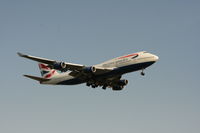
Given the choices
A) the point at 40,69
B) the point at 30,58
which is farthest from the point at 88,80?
the point at 40,69

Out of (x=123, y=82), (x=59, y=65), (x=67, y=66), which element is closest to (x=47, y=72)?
(x=123, y=82)

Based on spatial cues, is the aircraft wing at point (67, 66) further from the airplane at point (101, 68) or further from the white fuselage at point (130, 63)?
the white fuselage at point (130, 63)

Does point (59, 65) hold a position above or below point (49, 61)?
below

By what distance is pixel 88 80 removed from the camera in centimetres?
6419

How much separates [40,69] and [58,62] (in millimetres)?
24555

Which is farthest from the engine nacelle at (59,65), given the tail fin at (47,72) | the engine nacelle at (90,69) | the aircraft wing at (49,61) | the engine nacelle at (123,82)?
the engine nacelle at (123,82)

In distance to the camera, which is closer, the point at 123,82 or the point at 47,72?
the point at 123,82

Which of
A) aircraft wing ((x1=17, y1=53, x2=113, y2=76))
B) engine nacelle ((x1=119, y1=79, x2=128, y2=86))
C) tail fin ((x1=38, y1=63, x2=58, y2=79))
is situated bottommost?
engine nacelle ((x1=119, y1=79, x2=128, y2=86))

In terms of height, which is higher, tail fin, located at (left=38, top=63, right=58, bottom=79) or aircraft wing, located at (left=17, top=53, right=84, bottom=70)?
tail fin, located at (left=38, top=63, right=58, bottom=79)

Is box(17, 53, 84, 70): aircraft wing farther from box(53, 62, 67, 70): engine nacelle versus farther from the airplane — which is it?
box(53, 62, 67, 70): engine nacelle

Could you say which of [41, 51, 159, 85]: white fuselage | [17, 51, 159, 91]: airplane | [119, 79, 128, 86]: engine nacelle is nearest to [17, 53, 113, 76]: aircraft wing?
[17, 51, 159, 91]: airplane

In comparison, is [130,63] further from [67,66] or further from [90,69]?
[67,66]

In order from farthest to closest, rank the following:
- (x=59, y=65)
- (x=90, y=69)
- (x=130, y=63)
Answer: (x=90, y=69) → (x=130, y=63) → (x=59, y=65)

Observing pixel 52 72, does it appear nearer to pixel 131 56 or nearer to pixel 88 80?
pixel 88 80
